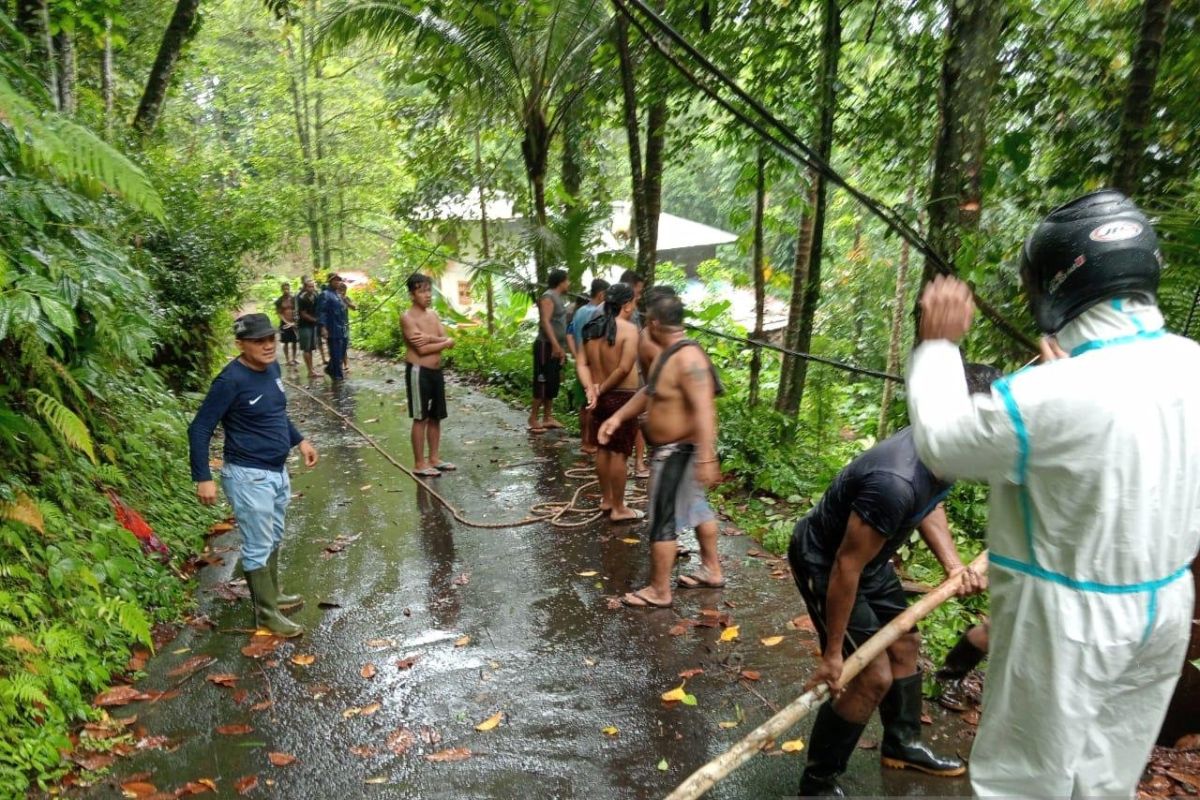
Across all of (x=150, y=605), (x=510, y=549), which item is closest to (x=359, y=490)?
(x=510, y=549)

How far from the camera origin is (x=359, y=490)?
27.7 feet

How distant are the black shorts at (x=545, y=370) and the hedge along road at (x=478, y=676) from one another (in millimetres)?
3206

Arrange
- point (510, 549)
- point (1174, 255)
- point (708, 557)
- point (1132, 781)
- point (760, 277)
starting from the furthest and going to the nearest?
point (760, 277)
point (510, 549)
point (708, 557)
point (1174, 255)
point (1132, 781)

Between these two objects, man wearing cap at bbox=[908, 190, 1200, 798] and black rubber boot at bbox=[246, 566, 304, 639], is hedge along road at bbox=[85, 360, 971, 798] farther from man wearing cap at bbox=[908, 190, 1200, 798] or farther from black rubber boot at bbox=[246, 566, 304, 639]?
man wearing cap at bbox=[908, 190, 1200, 798]

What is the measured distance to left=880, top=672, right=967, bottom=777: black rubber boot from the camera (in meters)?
3.62

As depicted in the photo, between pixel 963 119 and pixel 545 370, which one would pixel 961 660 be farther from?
pixel 545 370

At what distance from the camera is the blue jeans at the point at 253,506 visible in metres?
5.18

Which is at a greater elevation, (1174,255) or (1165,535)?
(1174,255)

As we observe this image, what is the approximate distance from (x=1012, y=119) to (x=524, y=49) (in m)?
7.02

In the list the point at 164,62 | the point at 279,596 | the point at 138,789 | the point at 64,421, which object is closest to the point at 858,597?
the point at 138,789

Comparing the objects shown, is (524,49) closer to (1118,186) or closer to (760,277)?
(760,277)

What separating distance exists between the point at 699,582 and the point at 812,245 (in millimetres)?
4546

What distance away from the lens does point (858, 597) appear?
3.46m

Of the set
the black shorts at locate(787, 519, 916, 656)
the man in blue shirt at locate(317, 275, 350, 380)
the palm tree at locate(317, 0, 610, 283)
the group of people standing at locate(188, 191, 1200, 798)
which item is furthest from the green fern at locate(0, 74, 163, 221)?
the man in blue shirt at locate(317, 275, 350, 380)
